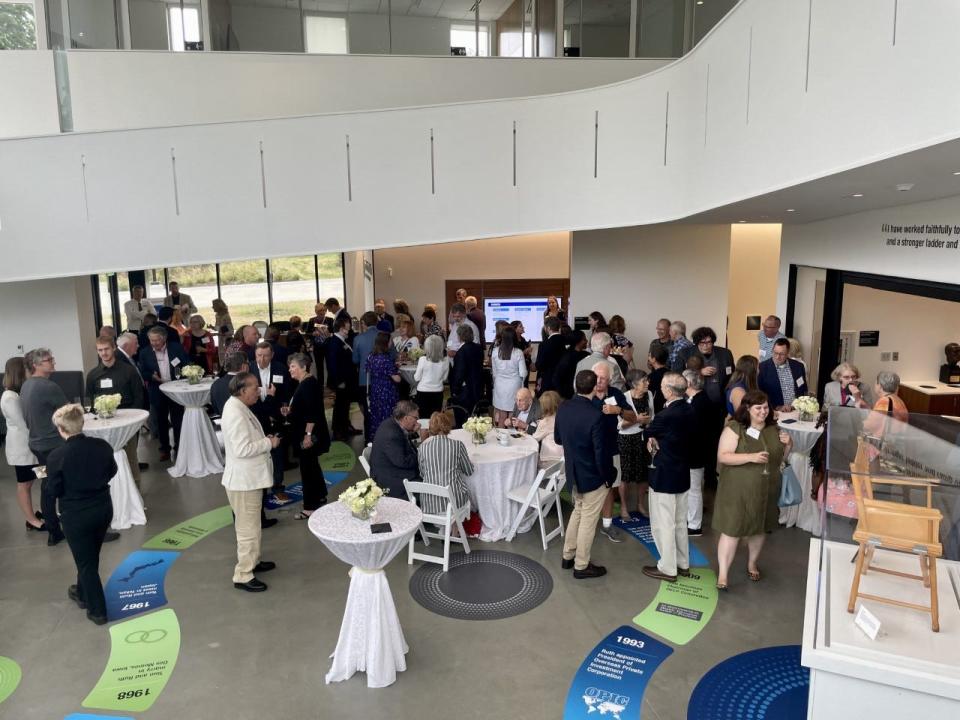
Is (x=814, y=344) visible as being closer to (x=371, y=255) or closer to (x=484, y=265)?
(x=484, y=265)

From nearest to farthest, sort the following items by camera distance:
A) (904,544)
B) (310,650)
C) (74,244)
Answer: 1. (904,544)
2. (310,650)
3. (74,244)

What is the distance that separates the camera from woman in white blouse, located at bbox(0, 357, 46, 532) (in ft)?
21.7

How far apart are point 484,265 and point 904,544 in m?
12.5

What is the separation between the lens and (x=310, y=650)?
16.4 ft

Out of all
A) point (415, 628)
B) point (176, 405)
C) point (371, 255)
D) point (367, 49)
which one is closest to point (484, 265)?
point (371, 255)

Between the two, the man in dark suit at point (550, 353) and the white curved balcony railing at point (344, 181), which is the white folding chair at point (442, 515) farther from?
the white curved balcony railing at point (344, 181)

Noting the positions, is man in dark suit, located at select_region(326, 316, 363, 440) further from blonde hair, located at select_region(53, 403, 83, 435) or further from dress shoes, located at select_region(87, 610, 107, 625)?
dress shoes, located at select_region(87, 610, 107, 625)

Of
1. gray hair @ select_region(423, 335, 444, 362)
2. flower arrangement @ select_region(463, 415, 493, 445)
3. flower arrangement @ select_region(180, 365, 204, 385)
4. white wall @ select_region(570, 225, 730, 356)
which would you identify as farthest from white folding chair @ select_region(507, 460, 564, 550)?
white wall @ select_region(570, 225, 730, 356)

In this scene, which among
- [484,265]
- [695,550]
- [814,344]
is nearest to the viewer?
[695,550]

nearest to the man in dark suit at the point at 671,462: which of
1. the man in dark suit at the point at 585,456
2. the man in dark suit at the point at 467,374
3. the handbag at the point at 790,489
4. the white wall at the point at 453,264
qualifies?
the man in dark suit at the point at 585,456

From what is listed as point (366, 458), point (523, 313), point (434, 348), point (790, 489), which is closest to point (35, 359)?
point (366, 458)

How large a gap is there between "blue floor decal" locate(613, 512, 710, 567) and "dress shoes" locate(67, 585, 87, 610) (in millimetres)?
4587

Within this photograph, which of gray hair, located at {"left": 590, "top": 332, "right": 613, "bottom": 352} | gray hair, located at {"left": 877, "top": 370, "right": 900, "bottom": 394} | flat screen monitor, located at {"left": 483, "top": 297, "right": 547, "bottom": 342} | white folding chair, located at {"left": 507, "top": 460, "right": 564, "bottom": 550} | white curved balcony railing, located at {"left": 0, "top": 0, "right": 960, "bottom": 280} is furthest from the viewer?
flat screen monitor, located at {"left": 483, "top": 297, "right": 547, "bottom": 342}

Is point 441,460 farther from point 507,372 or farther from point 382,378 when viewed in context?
point 507,372
